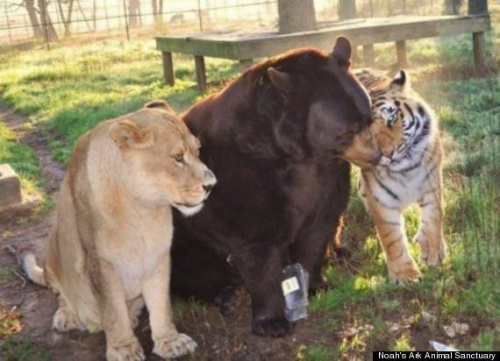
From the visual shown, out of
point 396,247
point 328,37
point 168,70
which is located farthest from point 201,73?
point 396,247

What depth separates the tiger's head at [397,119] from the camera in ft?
14.2

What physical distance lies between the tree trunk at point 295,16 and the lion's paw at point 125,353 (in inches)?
363

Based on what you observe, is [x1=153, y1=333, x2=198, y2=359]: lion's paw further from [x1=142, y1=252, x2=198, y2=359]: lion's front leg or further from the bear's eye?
the bear's eye

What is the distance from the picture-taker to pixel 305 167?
13.0 ft

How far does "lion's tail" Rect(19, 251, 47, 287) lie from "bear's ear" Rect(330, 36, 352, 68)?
2780mm

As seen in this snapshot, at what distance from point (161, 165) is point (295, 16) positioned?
9499 mm

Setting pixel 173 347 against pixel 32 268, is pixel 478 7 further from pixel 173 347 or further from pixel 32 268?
pixel 173 347

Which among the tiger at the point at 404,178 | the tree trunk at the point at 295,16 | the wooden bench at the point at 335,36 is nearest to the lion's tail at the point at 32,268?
the tiger at the point at 404,178

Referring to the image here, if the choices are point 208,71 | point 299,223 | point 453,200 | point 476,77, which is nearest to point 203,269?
point 299,223

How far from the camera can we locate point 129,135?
3.56 metres

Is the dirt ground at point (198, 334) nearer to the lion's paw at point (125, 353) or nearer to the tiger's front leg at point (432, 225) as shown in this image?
the lion's paw at point (125, 353)

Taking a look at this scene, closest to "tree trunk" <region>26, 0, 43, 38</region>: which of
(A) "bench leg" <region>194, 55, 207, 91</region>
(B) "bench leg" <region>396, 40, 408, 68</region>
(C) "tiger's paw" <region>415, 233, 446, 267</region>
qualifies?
(A) "bench leg" <region>194, 55, 207, 91</region>

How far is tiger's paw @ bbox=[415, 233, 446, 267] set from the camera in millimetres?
4621

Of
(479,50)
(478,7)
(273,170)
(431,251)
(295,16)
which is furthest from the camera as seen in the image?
(478,7)
